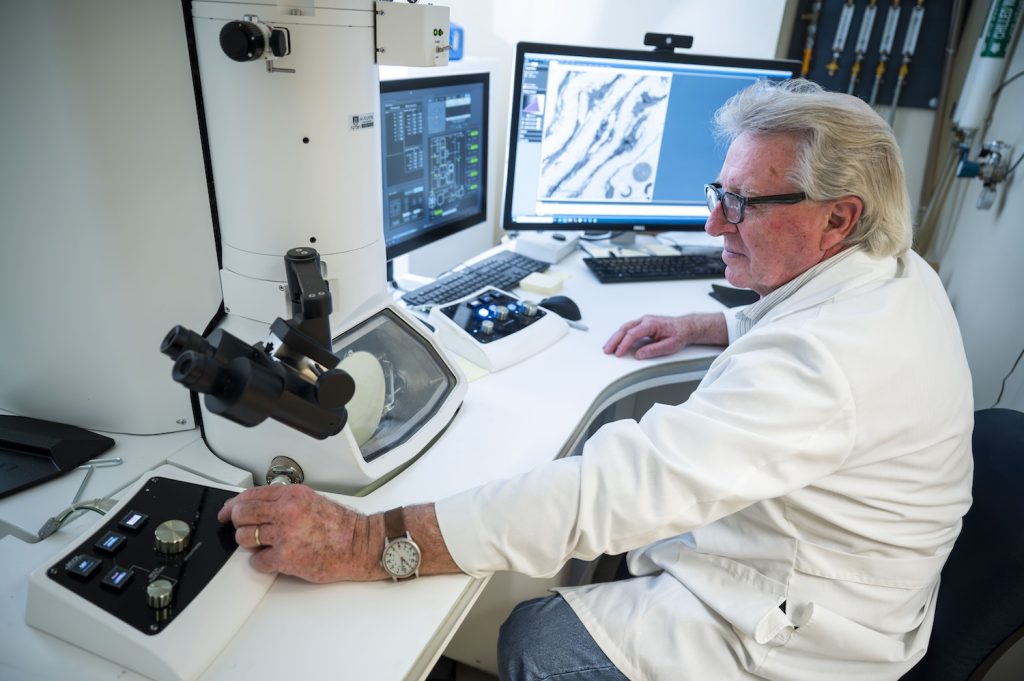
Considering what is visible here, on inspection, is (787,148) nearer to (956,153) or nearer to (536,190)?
(536,190)

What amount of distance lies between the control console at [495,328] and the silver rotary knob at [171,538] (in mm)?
660

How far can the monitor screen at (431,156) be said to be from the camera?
4.46 feet

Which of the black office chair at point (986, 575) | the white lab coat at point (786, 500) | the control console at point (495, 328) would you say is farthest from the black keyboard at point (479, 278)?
the black office chair at point (986, 575)

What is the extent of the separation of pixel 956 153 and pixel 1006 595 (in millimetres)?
2022

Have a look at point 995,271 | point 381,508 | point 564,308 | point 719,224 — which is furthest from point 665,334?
point 995,271

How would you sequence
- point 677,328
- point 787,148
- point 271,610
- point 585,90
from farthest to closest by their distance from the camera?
point 585,90, point 677,328, point 787,148, point 271,610

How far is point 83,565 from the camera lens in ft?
2.36

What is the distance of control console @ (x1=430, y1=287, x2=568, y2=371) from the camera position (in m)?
1.33

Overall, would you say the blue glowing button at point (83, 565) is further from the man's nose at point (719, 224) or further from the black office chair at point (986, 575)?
the black office chair at point (986, 575)

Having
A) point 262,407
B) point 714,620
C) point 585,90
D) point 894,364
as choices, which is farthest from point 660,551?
point 585,90

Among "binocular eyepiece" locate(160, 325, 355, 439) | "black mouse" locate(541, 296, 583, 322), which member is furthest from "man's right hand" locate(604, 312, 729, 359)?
"binocular eyepiece" locate(160, 325, 355, 439)

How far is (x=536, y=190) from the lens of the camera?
177cm

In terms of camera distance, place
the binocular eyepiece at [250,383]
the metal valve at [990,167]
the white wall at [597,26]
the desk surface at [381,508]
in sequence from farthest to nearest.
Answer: the white wall at [597,26]
the metal valve at [990,167]
the desk surface at [381,508]
the binocular eyepiece at [250,383]

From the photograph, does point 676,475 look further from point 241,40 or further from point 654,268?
point 654,268
